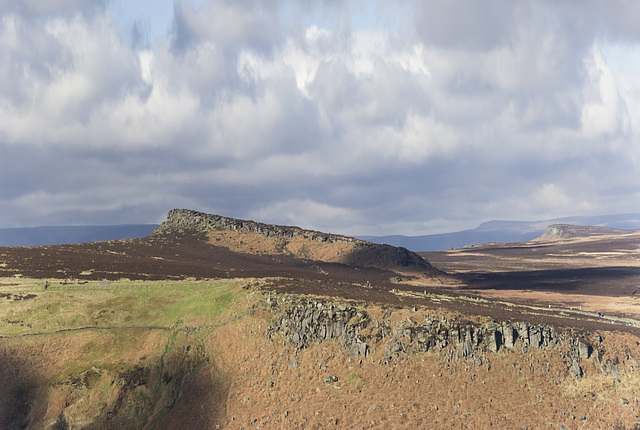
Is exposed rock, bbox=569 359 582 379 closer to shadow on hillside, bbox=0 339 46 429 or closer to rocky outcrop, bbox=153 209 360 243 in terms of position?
shadow on hillside, bbox=0 339 46 429

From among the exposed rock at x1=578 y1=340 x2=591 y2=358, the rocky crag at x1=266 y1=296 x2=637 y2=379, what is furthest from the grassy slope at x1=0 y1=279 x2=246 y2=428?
the exposed rock at x1=578 y1=340 x2=591 y2=358

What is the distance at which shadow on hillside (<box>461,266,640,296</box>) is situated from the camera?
145 meters

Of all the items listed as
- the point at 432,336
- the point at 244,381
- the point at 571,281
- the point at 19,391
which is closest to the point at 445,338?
the point at 432,336

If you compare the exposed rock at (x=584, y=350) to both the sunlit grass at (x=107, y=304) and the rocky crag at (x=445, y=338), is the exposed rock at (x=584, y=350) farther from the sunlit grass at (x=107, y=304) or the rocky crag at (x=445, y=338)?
Answer: the sunlit grass at (x=107, y=304)

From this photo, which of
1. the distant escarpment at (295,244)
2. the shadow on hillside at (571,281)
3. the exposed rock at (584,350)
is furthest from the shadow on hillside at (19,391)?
the shadow on hillside at (571,281)

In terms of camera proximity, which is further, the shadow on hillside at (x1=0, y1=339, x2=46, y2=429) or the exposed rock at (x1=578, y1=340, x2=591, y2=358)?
the shadow on hillside at (x1=0, y1=339, x2=46, y2=429)

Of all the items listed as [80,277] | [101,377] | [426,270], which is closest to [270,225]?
[426,270]

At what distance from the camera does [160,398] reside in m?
61.3

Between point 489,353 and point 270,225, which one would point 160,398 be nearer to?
point 489,353

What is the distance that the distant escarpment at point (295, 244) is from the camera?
176625 mm

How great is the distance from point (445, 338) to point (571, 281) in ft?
445

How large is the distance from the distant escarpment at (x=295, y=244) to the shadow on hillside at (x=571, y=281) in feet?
86.8

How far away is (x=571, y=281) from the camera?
167375mm

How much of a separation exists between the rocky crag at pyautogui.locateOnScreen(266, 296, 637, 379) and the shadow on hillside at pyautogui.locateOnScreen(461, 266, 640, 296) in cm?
9148
